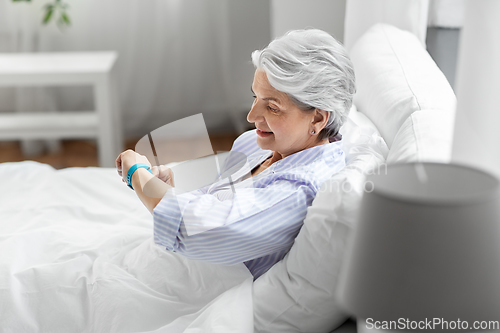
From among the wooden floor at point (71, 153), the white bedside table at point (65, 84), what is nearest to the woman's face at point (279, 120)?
the white bedside table at point (65, 84)

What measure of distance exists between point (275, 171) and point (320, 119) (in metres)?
0.15

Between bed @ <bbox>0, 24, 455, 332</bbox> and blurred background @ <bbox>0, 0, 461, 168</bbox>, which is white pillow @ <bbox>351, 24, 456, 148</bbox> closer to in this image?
bed @ <bbox>0, 24, 455, 332</bbox>

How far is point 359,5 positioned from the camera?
210cm

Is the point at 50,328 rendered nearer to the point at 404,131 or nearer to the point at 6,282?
the point at 6,282

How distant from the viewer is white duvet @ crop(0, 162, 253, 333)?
104cm

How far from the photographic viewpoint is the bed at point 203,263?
3.03ft

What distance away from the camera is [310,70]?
3.44 feet

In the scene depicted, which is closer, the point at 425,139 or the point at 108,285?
the point at 425,139

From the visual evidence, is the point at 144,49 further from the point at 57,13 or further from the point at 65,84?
the point at 65,84

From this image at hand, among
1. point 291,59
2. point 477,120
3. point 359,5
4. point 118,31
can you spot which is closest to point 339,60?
point 291,59

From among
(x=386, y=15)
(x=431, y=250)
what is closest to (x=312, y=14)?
(x=386, y=15)

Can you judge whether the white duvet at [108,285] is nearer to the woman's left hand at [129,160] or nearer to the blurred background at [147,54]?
the woman's left hand at [129,160]

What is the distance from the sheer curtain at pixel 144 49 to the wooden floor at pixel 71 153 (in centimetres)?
19

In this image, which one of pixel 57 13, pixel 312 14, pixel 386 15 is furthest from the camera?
pixel 57 13
